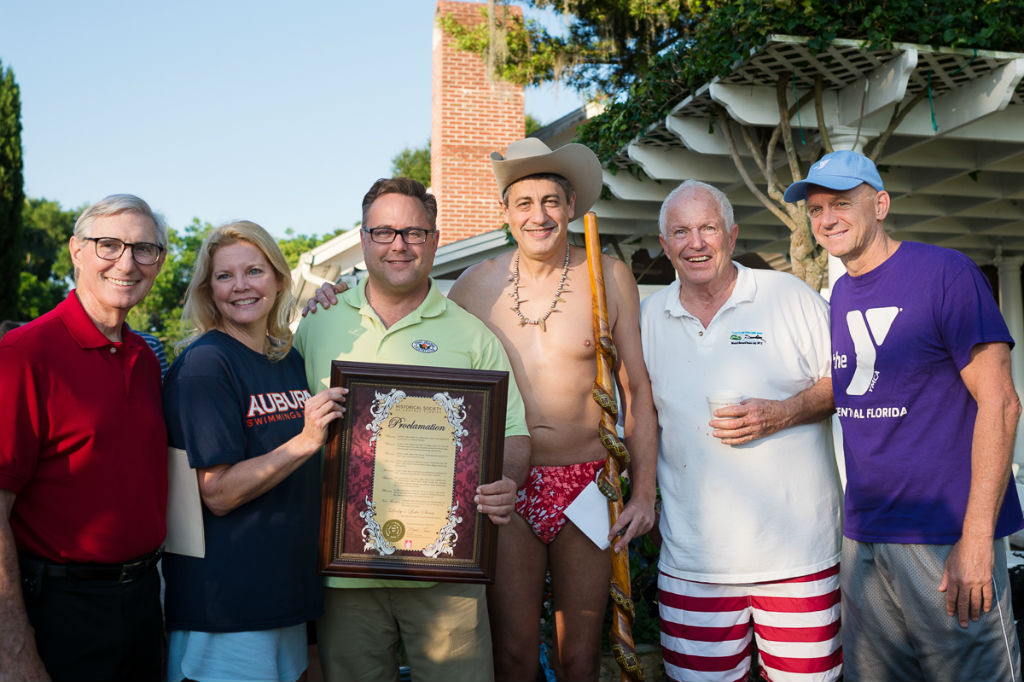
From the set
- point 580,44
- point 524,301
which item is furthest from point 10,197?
point 524,301

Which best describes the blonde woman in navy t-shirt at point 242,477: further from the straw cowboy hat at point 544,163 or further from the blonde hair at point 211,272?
the straw cowboy hat at point 544,163

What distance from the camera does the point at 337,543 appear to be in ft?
8.33

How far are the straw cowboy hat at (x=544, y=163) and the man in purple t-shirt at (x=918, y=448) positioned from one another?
923 mm

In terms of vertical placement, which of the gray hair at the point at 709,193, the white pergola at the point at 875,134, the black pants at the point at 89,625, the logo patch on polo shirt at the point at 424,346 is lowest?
the black pants at the point at 89,625

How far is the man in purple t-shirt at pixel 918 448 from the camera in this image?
102 inches

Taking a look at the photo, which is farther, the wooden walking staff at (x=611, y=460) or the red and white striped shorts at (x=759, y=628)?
the wooden walking staff at (x=611, y=460)

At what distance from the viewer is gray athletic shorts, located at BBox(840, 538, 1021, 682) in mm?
2639

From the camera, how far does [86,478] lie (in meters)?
2.25

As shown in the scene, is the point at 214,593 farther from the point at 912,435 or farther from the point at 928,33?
the point at 928,33

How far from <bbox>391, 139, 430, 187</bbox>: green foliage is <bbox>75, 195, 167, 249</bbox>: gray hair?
39623 millimetres

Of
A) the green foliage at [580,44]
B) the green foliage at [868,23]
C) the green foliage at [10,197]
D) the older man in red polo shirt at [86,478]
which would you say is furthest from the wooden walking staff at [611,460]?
the green foliage at [10,197]

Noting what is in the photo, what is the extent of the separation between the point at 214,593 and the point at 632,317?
6.19ft

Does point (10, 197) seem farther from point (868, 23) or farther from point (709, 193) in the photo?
point (709, 193)

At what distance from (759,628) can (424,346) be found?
5.49ft
